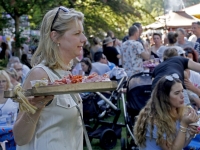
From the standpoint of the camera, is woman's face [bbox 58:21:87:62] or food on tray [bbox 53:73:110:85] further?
woman's face [bbox 58:21:87:62]

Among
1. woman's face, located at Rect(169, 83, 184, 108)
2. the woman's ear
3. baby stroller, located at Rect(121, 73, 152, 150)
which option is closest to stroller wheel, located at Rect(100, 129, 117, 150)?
baby stroller, located at Rect(121, 73, 152, 150)

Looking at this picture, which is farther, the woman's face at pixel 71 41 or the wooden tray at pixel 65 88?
the woman's face at pixel 71 41

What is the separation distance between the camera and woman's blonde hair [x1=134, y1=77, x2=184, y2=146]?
4.19 metres

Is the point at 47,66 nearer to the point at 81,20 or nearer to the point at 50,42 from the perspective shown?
the point at 50,42

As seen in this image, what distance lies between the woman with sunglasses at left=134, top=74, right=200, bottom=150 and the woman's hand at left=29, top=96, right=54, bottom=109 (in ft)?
7.06

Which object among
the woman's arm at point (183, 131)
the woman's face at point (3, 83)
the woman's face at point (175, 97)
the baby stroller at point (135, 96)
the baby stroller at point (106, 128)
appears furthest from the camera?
the baby stroller at point (106, 128)

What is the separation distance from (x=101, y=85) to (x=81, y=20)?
508mm

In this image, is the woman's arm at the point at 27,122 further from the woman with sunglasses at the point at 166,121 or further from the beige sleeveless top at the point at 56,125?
Answer: the woman with sunglasses at the point at 166,121

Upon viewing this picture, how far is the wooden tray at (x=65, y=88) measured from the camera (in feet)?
6.84

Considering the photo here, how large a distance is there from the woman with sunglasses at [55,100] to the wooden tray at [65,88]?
0.19m

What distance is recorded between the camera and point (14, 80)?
7785mm

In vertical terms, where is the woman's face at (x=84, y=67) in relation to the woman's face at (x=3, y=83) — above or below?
below

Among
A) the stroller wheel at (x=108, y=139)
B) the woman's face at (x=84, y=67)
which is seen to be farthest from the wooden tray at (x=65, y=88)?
the woman's face at (x=84, y=67)

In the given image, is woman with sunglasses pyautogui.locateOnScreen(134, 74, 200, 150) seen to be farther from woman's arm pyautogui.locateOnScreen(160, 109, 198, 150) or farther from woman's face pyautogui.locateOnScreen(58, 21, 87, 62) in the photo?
woman's face pyautogui.locateOnScreen(58, 21, 87, 62)
